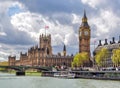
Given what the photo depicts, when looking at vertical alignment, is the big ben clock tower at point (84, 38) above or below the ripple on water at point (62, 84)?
above

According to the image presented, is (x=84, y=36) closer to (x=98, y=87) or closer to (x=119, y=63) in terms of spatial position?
(x=119, y=63)

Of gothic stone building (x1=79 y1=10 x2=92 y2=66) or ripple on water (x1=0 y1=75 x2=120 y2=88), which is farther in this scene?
gothic stone building (x1=79 y1=10 x2=92 y2=66)

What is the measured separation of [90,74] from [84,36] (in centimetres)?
9239

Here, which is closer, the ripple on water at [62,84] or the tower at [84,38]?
the ripple on water at [62,84]

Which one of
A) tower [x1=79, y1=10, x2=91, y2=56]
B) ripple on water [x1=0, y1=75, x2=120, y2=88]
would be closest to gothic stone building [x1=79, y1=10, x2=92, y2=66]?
tower [x1=79, y1=10, x2=91, y2=56]

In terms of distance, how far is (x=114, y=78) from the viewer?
8662 cm

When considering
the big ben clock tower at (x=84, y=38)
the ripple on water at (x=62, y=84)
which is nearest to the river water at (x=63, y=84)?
the ripple on water at (x=62, y=84)

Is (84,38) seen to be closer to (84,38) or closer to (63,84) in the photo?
(84,38)

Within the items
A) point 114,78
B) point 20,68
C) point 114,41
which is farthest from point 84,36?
point 114,78

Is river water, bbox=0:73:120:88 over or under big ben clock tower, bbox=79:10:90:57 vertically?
under

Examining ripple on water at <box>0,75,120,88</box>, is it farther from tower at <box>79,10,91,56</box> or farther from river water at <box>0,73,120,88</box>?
tower at <box>79,10,91,56</box>

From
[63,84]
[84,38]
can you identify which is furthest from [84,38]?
[63,84]

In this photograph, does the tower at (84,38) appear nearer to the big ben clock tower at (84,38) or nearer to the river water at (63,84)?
the big ben clock tower at (84,38)

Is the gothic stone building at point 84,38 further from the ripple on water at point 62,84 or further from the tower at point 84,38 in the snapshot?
the ripple on water at point 62,84
